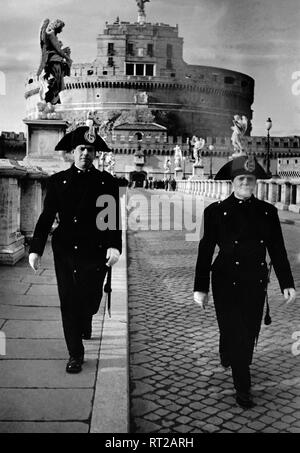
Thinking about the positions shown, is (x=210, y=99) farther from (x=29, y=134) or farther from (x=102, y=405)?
(x=102, y=405)

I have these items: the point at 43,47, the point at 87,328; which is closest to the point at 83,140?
the point at 87,328

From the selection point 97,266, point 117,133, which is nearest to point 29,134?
point 97,266

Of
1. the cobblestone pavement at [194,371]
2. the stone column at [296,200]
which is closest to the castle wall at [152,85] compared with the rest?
the stone column at [296,200]

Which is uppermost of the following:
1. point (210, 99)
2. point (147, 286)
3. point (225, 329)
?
point (210, 99)

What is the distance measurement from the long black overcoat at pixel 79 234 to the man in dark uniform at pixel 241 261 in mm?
720

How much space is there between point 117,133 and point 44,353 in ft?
249

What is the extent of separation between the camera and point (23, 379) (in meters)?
3.55

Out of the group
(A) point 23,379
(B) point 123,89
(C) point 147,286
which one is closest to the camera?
(A) point 23,379

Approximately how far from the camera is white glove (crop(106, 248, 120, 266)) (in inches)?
155

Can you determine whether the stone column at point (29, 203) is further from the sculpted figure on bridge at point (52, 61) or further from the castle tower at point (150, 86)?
the castle tower at point (150, 86)

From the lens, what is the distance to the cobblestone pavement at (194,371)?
3348mm

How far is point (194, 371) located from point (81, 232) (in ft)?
4.32

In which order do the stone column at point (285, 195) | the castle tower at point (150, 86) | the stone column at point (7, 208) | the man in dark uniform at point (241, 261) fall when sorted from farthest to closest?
the castle tower at point (150, 86)
the stone column at point (285, 195)
the stone column at point (7, 208)
the man in dark uniform at point (241, 261)

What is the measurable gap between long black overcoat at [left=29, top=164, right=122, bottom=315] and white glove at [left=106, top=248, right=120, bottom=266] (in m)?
0.04
